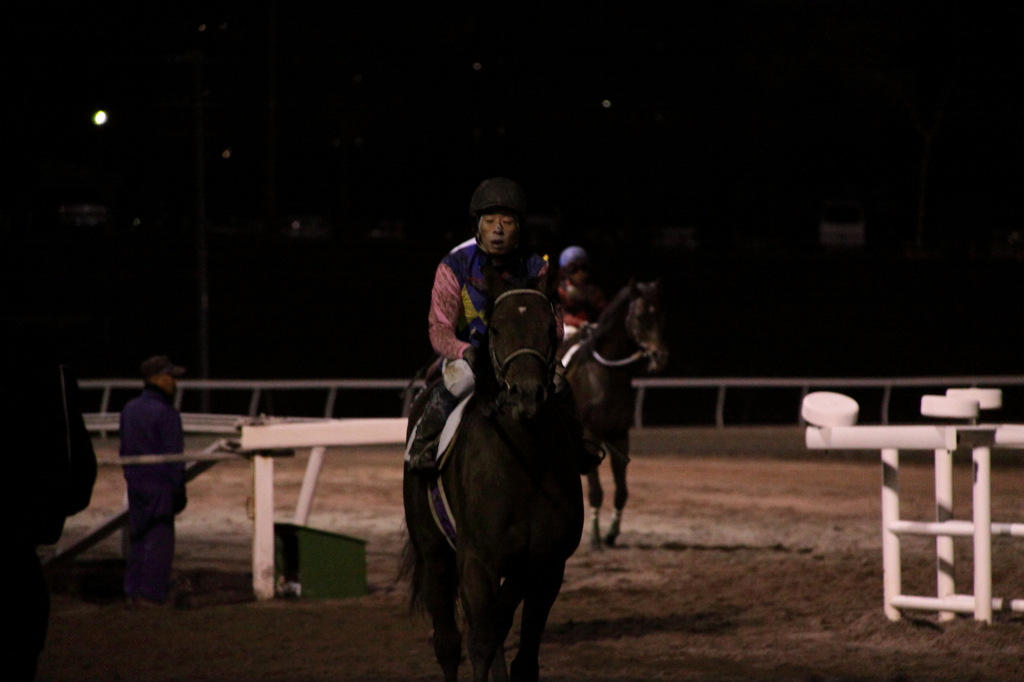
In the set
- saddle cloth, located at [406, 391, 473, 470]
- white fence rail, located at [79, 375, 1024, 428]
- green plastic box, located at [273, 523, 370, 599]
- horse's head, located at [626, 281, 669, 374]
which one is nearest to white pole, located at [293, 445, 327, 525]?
green plastic box, located at [273, 523, 370, 599]

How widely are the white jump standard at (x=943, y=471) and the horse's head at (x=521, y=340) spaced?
3.18 meters

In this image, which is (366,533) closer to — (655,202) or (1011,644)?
(1011,644)

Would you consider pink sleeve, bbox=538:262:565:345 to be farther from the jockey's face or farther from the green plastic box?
the green plastic box

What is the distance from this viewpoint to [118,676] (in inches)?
283

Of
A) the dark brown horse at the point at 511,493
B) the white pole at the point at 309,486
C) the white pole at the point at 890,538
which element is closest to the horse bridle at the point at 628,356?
the white pole at the point at 309,486

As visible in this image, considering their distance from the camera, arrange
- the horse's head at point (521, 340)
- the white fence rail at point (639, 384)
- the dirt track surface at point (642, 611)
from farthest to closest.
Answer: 1. the white fence rail at point (639, 384)
2. the dirt track surface at point (642, 611)
3. the horse's head at point (521, 340)

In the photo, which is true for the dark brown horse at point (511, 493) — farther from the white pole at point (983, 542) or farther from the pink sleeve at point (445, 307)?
the white pole at point (983, 542)

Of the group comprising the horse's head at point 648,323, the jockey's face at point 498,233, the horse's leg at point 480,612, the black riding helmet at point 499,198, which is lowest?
the horse's leg at point 480,612

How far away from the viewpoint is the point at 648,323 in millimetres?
11703

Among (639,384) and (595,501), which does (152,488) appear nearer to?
(595,501)

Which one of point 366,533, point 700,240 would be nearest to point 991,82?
point 700,240

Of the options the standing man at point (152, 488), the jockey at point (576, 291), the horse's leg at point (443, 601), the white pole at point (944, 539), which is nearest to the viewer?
the horse's leg at point (443, 601)

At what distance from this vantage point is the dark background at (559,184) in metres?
30.4

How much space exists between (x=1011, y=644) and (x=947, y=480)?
1219 millimetres
